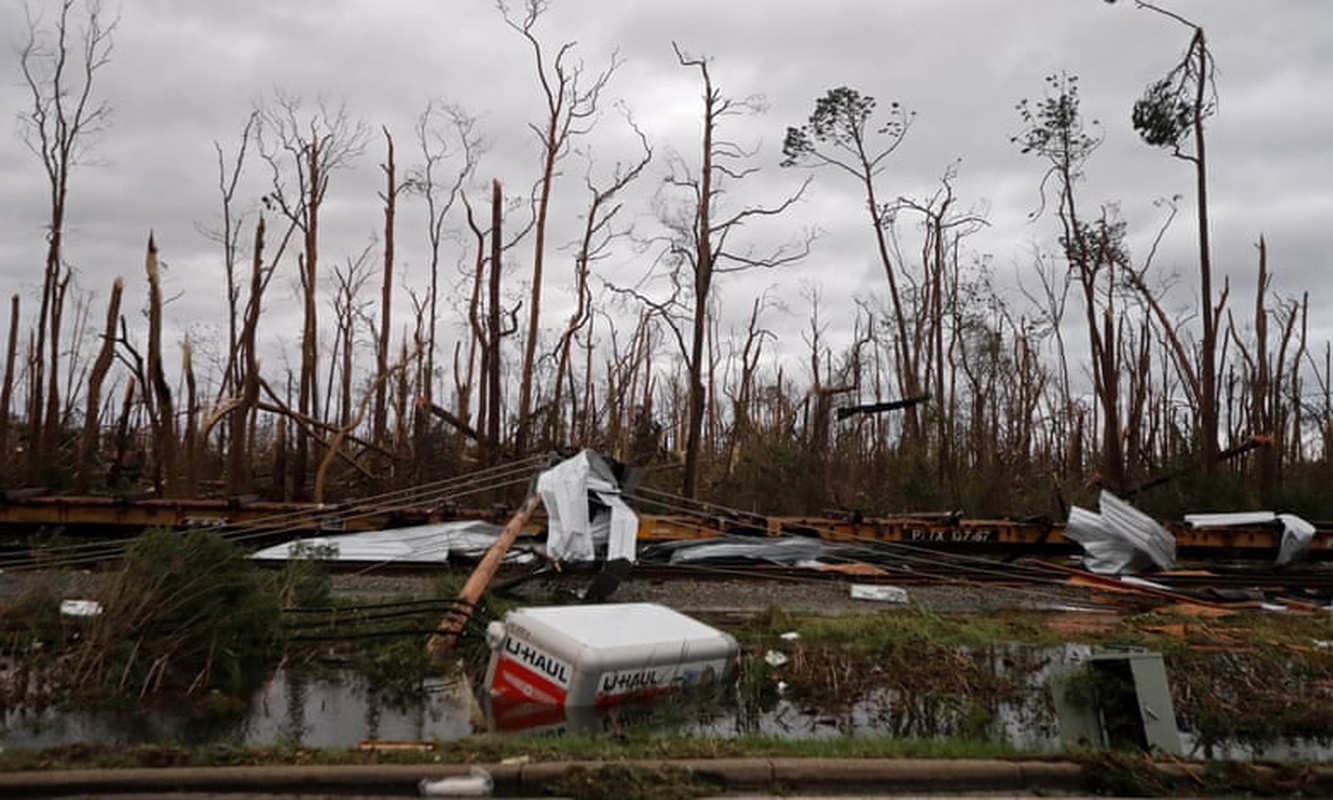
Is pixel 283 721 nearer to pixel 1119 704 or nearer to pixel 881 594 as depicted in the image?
pixel 1119 704

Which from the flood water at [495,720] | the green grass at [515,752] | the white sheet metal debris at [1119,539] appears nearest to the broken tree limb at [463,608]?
the flood water at [495,720]

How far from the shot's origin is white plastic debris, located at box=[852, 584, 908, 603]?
38.6 feet

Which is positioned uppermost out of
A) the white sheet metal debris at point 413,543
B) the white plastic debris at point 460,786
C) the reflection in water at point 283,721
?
the white sheet metal debris at point 413,543

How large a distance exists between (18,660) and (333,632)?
7.97 feet

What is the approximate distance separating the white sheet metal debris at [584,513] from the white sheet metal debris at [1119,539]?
728cm

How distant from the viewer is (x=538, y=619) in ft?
23.8

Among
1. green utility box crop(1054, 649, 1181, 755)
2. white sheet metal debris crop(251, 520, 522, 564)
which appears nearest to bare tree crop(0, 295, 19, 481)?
white sheet metal debris crop(251, 520, 522, 564)

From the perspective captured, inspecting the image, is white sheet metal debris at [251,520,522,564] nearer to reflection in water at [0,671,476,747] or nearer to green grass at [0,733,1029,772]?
reflection in water at [0,671,476,747]

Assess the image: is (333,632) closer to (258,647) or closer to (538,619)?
(258,647)

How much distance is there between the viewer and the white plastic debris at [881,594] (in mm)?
11759

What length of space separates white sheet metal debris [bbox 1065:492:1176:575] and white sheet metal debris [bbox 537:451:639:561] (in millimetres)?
7283

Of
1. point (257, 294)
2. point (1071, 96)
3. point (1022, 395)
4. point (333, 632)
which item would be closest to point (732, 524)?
point (333, 632)

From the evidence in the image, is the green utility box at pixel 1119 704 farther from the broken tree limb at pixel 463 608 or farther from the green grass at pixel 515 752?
the broken tree limb at pixel 463 608

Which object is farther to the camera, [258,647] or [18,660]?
[258,647]
